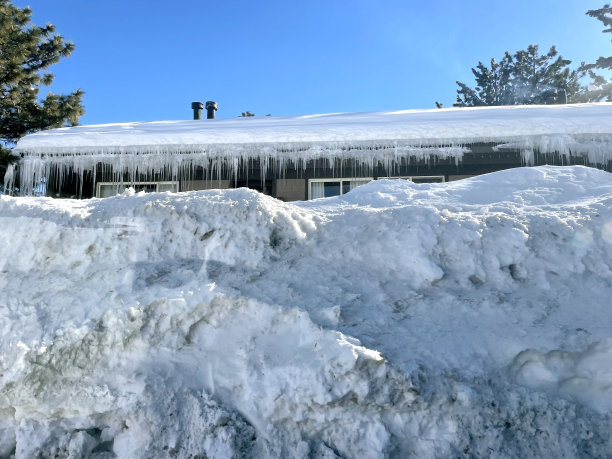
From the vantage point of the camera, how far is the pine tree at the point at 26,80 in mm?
14656

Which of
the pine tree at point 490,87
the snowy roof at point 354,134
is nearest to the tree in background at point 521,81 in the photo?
the pine tree at point 490,87

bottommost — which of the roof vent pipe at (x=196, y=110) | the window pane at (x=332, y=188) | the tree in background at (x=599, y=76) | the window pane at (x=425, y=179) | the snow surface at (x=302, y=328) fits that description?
the snow surface at (x=302, y=328)

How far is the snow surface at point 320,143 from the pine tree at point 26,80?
20.3ft

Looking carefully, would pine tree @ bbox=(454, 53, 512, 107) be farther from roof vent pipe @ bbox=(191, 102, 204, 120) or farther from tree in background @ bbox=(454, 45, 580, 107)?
roof vent pipe @ bbox=(191, 102, 204, 120)

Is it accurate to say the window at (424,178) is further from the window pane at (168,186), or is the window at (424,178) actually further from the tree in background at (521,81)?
the tree in background at (521,81)

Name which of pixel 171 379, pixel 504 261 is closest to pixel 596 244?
pixel 504 261

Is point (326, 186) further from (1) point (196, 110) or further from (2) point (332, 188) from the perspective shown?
(1) point (196, 110)

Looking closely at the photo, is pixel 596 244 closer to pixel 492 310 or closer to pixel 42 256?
pixel 492 310

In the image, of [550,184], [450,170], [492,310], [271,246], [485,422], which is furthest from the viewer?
[450,170]

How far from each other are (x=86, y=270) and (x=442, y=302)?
2977 mm

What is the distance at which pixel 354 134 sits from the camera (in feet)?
28.3

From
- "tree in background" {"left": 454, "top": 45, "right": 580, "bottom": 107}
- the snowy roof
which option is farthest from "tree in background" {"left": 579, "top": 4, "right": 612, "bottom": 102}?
the snowy roof

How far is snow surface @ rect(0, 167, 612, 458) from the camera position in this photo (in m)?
2.64

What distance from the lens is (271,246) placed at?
12.7ft
